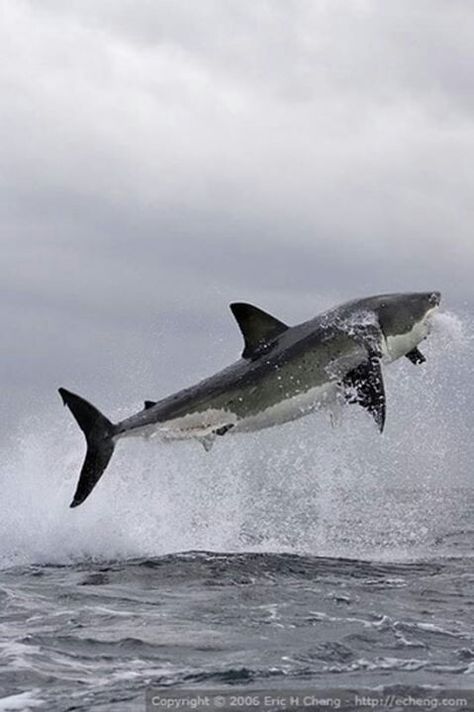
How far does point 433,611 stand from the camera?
15.3 metres

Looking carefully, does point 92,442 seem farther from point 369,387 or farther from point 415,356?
point 415,356

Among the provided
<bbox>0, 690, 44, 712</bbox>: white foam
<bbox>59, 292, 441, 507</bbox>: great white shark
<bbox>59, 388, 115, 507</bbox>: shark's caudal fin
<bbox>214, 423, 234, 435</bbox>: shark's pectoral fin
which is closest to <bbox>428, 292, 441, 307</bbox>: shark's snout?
<bbox>59, 292, 441, 507</bbox>: great white shark

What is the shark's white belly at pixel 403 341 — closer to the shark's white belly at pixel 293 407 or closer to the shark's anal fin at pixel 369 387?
the shark's anal fin at pixel 369 387

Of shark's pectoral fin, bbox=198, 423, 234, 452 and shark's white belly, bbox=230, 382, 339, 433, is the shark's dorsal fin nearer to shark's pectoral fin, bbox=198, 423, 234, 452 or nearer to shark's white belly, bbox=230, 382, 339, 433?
shark's white belly, bbox=230, 382, 339, 433

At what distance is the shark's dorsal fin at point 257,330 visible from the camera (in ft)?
62.4

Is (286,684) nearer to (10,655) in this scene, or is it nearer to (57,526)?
(10,655)

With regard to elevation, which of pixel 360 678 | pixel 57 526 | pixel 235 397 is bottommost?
pixel 360 678

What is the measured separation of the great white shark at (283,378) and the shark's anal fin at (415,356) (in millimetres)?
23

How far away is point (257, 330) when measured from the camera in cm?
1917

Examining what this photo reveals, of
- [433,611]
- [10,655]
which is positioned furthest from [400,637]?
[10,655]

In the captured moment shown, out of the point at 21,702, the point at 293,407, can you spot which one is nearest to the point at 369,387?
the point at 293,407

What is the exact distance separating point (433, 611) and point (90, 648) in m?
5.05

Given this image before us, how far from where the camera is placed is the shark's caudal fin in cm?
1862

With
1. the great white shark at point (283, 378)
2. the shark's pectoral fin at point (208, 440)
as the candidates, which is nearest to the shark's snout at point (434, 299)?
the great white shark at point (283, 378)
